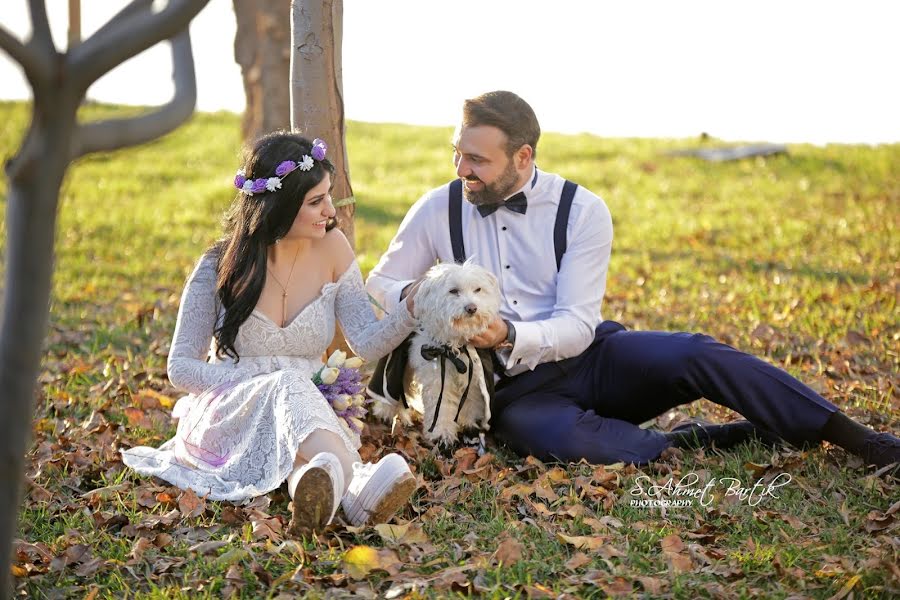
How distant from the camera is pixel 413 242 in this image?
5023mm

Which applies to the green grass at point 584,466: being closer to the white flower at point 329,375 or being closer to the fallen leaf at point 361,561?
the fallen leaf at point 361,561

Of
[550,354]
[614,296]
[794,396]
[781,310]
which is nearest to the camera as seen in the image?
[794,396]

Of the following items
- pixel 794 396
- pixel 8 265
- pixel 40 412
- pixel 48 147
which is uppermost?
pixel 48 147

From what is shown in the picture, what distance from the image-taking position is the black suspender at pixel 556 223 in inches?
191

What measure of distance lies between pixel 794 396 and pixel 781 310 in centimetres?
405

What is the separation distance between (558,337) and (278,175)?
157 centimetres

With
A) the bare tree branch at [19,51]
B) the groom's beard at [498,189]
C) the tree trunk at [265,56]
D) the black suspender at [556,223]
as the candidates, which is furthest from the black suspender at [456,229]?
the tree trunk at [265,56]

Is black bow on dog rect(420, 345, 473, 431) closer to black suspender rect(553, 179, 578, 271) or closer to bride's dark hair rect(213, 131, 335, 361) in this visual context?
black suspender rect(553, 179, 578, 271)

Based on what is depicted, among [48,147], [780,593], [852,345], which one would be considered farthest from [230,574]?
[852,345]

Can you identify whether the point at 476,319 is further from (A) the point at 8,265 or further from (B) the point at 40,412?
(B) the point at 40,412

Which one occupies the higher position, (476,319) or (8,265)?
(8,265)

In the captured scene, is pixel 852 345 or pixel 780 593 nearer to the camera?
pixel 780 593

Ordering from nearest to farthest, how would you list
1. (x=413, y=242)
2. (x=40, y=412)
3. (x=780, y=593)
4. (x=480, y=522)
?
1. (x=780, y=593)
2. (x=480, y=522)
3. (x=413, y=242)
4. (x=40, y=412)

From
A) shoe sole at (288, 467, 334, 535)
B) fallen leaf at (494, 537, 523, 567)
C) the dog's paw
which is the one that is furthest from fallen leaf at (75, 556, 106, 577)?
the dog's paw
